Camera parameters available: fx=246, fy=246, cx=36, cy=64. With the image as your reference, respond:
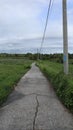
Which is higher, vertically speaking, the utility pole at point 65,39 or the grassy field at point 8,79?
the utility pole at point 65,39

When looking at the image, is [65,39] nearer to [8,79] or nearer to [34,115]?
[8,79]

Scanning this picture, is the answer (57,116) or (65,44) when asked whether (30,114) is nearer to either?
(57,116)

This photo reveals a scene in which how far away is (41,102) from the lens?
29.5ft

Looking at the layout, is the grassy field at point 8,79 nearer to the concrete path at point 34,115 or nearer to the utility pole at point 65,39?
the concrete path at point 34,115

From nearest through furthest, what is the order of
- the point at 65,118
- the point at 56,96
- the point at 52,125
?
the point at 52,125, the point at 65,118, the point at 56,96

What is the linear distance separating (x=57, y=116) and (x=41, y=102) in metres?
2.06

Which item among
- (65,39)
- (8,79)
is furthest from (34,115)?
(8,79)

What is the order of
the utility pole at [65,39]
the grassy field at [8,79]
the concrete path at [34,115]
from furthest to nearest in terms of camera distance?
the utility pole at [65,39], the grassy field at [8,79], the concrete path at [34,115]

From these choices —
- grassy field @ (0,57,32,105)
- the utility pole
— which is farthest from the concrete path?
the utility pole

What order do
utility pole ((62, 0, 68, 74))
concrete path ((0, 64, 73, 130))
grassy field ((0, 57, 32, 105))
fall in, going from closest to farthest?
1. concrete path ((0, 64, 73, 130))
2. grassy field ((0, 57, 32, 105))
3. utility pole ((62, 0, 68, 74))

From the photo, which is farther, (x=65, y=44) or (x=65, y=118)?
(x=65, y=44)

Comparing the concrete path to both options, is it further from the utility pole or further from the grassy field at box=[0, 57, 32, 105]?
the utility pole

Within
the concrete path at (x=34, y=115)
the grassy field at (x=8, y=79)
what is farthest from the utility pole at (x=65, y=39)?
the concrete path at (x=34, y=115)

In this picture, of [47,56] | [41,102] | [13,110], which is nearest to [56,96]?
[41,102]
